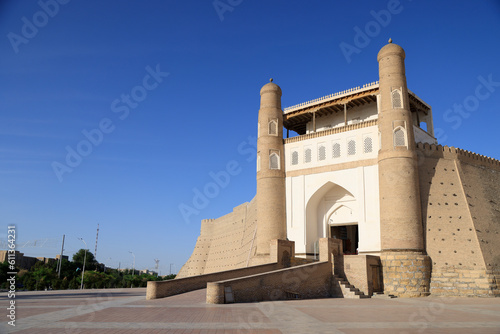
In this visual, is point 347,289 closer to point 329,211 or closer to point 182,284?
point 182,284

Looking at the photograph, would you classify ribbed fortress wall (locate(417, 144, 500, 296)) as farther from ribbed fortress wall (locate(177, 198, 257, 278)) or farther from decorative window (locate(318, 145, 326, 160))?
ribbed fortress wall (locate(177, 198, 257, 278))

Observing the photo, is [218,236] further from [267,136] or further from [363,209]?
[363,209]

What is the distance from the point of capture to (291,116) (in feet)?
88.4

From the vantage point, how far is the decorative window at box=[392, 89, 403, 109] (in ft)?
71.6

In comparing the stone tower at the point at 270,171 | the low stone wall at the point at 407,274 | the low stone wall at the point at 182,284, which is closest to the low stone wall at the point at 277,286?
the low stone wall at the point at 182,284

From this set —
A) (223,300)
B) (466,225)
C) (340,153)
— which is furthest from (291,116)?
(223,300)

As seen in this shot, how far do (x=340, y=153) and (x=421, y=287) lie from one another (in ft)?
27.8

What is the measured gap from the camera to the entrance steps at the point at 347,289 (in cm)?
1770

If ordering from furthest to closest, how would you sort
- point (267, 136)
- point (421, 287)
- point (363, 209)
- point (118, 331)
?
point (267, 136), point (363, 209), point (421, 287), point (118, 331)

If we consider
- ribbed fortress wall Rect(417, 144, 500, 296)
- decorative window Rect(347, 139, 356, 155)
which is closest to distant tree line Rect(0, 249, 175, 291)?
decorative window Rect(347, 139, 356, 155)

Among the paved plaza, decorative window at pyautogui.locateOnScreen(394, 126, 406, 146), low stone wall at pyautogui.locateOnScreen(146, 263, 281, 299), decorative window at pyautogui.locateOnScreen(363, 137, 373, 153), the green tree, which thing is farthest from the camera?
the green tree

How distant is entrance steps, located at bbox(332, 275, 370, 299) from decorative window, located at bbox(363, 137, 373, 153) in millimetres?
7709

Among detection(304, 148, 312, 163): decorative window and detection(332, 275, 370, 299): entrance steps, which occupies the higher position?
detection(304, 148, 312, 163): decorative window

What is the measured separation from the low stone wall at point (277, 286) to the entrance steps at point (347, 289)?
360mm
